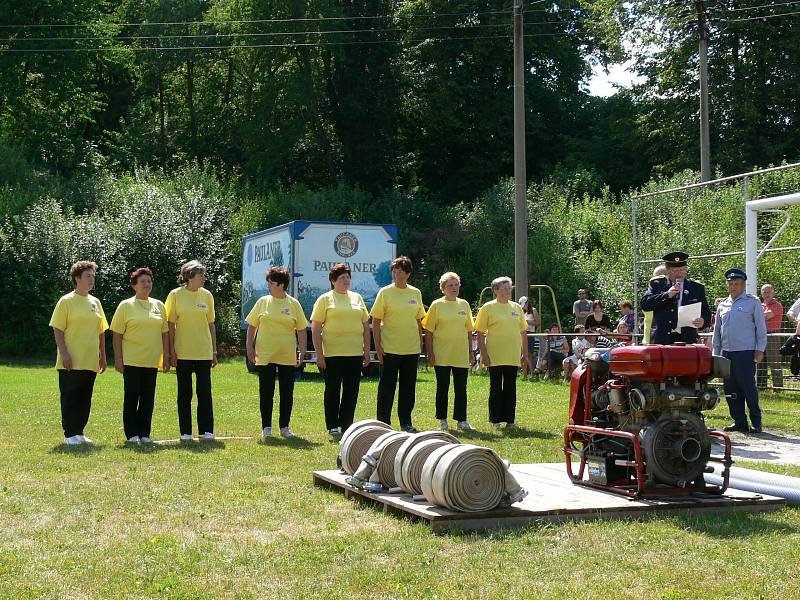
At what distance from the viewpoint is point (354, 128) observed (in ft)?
144

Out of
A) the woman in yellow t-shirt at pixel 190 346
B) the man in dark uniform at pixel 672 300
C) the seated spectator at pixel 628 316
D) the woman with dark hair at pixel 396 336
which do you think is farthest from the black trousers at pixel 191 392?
the seated spectator at pixel 628 316

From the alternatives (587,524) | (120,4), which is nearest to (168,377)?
(587,524)

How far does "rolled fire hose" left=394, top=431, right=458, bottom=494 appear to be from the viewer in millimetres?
7539

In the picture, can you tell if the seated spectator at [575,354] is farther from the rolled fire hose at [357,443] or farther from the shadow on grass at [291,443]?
the rolled fire hose at [357,443]

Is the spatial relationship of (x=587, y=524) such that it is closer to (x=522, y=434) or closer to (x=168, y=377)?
(x=522, y=434)

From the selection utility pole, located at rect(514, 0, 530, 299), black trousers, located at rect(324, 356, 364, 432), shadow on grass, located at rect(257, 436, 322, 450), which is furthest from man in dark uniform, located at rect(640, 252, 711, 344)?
utility pole, located at rect(514, 0, 530, 299)

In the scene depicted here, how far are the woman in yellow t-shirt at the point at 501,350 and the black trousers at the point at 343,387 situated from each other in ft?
5.39

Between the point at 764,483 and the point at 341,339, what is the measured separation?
515cm

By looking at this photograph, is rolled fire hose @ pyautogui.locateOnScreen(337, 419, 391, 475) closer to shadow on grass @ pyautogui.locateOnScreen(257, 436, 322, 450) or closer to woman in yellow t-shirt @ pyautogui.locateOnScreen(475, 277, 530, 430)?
shadow on grass @ pyautogui.locateOnScreen(257, 436, 322, 450)

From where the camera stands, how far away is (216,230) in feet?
115

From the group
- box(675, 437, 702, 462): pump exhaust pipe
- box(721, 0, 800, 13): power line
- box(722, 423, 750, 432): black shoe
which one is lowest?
box(722, 423, 750, 432): black shoe

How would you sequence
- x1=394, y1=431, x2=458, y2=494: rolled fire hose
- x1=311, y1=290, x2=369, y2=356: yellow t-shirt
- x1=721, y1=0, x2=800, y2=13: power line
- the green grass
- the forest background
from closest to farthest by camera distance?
the green grass
x1=394, y1=431, x2=458, y2=494: rolled fire hose
x1=311, y1=290, x2=369, y2=356: yellow t-shirt
the forest background
x1=721, y1=0, x2=800, y2=13: power line

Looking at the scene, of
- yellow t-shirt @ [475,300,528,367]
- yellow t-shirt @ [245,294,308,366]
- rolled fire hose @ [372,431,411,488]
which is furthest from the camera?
yellow t-shirt @ [475,300,528,367]

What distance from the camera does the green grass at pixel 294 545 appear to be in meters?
5.46
